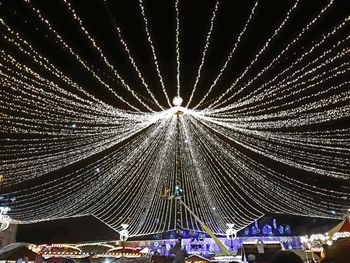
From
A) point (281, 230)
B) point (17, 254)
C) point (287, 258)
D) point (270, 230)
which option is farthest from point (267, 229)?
point (287, 258)

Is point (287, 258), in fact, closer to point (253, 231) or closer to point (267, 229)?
point (253, 231)

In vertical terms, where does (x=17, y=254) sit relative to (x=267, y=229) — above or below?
below

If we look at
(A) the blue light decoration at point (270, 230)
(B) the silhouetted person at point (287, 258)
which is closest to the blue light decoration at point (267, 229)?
(A) the blue light decoration at point (270, 230)

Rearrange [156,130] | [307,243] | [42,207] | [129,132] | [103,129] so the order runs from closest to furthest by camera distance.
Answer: [103,129]
[129,132]
[156,130]
[42,207]
[307,243]

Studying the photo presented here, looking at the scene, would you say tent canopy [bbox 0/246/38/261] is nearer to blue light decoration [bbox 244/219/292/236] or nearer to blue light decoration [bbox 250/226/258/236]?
blue light decoration [bbox 244/219/292/236]

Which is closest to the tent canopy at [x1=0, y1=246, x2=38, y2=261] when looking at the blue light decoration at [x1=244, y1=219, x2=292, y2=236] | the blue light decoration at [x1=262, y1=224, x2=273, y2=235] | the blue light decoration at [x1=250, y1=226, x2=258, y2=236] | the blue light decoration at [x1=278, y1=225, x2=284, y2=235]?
the blue light decoration at [x1=244, y1=219, x2=292, y2=236]

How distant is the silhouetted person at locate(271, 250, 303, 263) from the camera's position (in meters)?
1.94

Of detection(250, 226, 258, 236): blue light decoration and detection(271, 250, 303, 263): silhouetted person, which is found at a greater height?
detection(271, 250, 303, 263): silhouetted person

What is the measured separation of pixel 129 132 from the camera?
12.6 metres

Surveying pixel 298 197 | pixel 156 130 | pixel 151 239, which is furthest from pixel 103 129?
pixel 151 239

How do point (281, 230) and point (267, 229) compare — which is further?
point (267, 229)

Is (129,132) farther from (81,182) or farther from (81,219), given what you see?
(81,219)

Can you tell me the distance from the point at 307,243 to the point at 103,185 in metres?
16.5

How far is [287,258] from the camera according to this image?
6.42 ft
